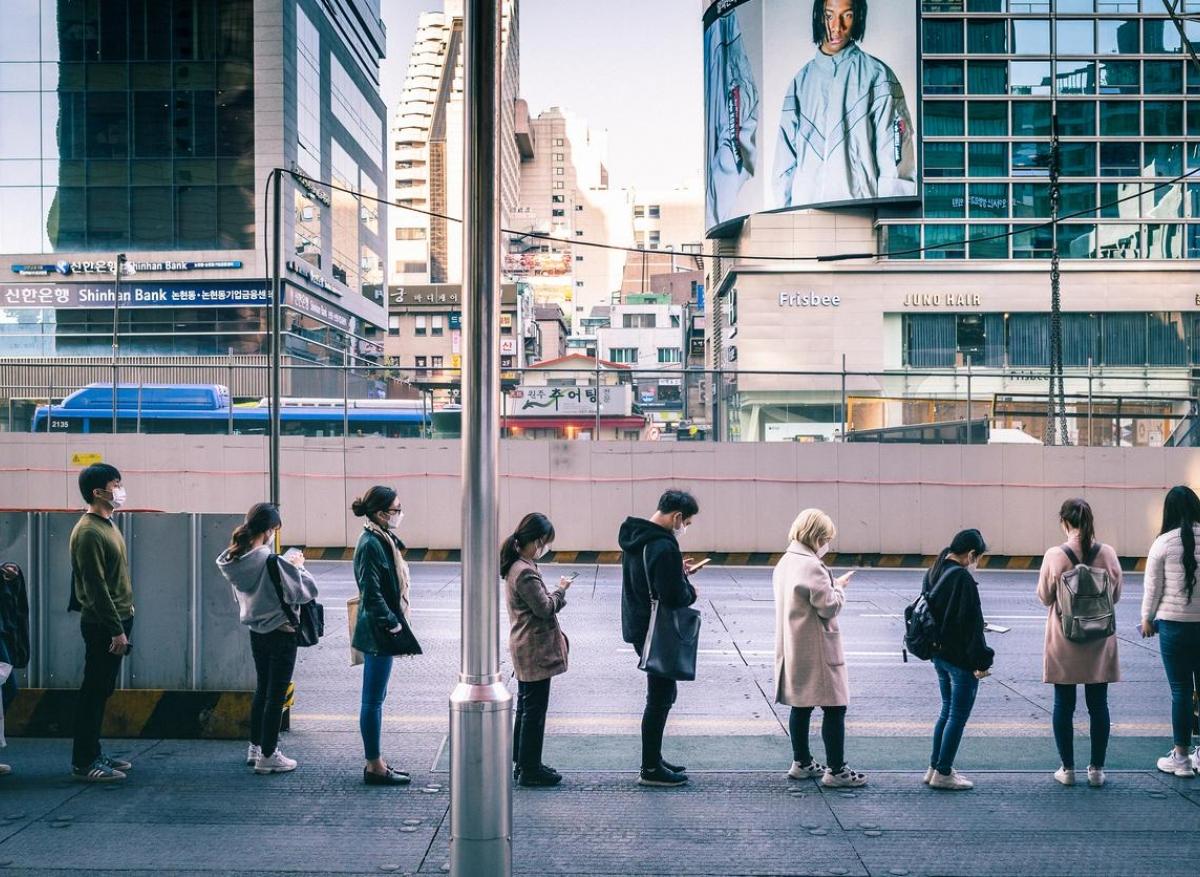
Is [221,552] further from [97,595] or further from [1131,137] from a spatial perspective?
[1131,137]

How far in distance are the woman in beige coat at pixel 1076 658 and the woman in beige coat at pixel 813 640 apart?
125 centimetres

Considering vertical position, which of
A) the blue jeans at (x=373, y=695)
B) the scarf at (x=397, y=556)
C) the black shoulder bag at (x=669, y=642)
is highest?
the scarf at (x=397, y=556)

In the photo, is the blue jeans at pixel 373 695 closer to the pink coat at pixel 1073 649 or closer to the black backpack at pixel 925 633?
the black backpack at pixel 925 633

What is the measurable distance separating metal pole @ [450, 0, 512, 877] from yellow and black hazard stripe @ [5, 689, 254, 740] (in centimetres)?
368

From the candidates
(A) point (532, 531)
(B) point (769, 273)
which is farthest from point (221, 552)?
(B) point (769, 273)

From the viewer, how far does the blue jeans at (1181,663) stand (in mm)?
6438

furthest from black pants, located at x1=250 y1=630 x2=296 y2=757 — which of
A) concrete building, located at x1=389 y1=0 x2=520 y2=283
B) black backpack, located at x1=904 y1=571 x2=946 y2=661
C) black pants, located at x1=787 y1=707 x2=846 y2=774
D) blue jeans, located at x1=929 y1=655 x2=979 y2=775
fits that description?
concrete building, located at x1=389 y1=0 x2=520 y2=283

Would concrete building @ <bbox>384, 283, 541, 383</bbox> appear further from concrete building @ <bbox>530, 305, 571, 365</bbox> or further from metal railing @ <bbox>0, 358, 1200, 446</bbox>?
metal railing @ <bbox>0, 358, 1200, 446</bbox>

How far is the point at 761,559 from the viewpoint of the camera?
21203 mm

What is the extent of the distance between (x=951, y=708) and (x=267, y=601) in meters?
4.14

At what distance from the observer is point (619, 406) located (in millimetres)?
22297

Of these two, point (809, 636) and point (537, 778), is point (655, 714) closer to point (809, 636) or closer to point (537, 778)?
point (537, 778)

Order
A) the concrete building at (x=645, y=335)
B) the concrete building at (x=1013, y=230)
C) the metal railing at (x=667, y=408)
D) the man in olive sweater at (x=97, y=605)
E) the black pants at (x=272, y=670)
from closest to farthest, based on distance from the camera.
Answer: the man in olive sweater at (x=97, y=605)
the black pants at (x=272, y=670)
the metal railing at (x=667, y=408)
the concrete building at (x=1013, y=230)
the concrete building at (x=645, y=335)

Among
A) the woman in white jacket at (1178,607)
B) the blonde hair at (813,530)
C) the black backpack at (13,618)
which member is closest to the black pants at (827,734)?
the blonde hair at (813,530)
